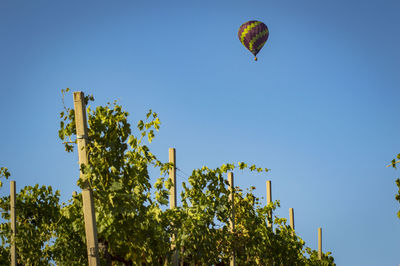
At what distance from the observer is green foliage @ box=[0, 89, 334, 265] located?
765 cm

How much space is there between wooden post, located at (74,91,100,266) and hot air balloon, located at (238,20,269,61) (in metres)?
23.2

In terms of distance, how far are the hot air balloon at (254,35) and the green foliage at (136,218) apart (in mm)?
12915

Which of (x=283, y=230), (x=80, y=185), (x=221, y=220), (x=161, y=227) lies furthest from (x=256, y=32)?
(x=80, y=185)

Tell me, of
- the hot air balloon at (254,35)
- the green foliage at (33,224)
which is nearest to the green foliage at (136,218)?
the green foliage at (33,224)

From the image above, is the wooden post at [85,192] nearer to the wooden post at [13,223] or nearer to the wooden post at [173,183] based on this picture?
the wooden post at [173,183]

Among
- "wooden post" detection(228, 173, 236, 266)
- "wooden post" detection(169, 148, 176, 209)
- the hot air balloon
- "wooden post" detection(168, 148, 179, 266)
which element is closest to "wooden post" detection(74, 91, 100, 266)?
"wooden post" detection(168, 148, 179, 266)

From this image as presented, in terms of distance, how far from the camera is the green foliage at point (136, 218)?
7.65 m

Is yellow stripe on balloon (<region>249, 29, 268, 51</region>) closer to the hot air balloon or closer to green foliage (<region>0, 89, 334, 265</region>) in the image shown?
the hot air balloon

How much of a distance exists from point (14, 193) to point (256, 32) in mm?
17962

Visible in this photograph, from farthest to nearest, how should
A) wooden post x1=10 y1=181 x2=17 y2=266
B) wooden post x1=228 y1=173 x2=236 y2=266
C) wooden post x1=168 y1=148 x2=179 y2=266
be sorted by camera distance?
1. wooden post x1=10 y1=181 x2=17 y2=266
2. wooden post x1=228 y1=173 x2=236 y2=266
3. wooden post x1=168 y1=148 x2=179 y2=266

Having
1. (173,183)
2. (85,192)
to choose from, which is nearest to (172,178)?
(173,183)

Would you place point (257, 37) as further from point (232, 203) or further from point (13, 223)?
point (13, 223)

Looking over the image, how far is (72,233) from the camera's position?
13688 millimetres

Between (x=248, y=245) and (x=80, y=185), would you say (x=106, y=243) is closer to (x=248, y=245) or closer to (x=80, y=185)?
(x=80, y=185)
